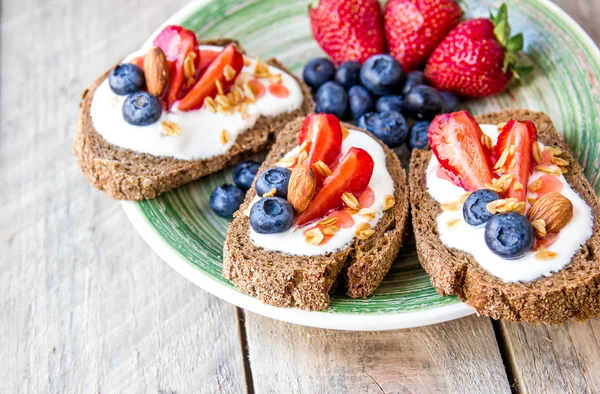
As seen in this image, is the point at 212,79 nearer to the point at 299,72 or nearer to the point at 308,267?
the point at 299,72

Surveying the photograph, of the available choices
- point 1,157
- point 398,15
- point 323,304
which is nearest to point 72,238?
point 1,157

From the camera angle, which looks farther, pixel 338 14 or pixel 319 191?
pixel 338 14

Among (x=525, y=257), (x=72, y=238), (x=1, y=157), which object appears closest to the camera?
(x=525, y=257)

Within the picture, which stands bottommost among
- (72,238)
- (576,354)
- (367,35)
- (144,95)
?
(576,354)

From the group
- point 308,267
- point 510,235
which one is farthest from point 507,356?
point 308,267

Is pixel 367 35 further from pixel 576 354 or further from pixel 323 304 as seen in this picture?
pixel 576 354

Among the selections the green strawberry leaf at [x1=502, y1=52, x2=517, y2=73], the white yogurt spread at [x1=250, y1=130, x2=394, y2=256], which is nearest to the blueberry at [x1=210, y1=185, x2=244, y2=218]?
the white yogurt spread at [x1=250, y1=130, x2=394, y2=256]
